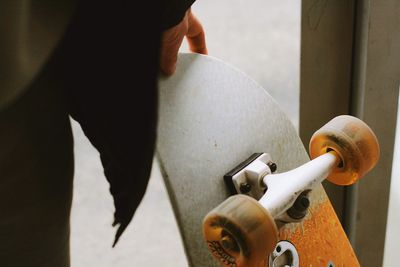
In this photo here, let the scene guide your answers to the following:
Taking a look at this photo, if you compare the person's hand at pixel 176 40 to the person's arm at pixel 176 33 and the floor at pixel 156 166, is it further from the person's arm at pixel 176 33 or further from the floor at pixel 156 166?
the floor at pixel 156 166

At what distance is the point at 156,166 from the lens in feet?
4.36

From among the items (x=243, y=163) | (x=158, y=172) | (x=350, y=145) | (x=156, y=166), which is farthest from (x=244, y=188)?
(x=158, y=172)

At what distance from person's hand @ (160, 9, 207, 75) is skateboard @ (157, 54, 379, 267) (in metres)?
0.04

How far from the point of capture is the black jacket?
0.54m

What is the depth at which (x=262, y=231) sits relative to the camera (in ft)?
2.31

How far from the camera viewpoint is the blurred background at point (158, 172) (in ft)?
6.23

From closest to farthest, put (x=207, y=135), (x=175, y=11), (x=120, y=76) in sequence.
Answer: (x=120, y=76) → (x=175, y=11) → (x=207, y=135)

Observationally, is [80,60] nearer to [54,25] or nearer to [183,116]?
[54,25]

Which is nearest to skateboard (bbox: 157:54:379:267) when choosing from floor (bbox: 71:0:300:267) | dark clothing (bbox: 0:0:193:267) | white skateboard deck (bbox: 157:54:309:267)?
white skateboard deck (bbox: 157:54:309:267)

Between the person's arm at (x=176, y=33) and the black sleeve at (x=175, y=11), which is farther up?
the black sleeve at (x=175, y=11)

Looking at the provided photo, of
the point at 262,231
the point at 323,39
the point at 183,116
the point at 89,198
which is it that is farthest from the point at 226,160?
the point at 89,198

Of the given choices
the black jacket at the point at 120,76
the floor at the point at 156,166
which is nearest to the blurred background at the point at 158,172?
the floor at the point at 156,166

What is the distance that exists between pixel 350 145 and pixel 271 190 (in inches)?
6.8

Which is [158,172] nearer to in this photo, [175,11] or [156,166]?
[156,166]
